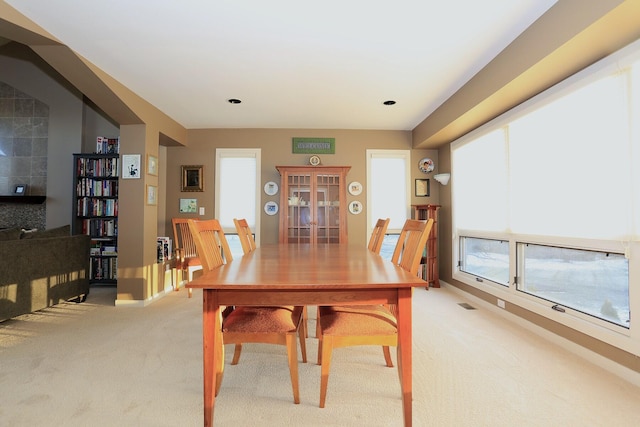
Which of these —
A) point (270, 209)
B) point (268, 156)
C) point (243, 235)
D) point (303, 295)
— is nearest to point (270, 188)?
point (270, 209)

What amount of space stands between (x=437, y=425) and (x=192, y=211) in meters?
4.29

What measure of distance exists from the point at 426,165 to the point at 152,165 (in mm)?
3864

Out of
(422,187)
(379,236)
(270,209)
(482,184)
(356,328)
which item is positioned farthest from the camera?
(422,187)

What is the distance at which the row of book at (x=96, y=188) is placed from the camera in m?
4.47

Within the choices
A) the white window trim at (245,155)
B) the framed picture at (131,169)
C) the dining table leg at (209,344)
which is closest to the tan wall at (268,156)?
the white window trim at (245,155)

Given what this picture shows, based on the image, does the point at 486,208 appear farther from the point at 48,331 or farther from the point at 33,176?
the point at 33,176

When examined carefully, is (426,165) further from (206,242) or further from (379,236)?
(206,242)

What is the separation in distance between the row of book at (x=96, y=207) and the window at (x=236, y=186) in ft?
4.73

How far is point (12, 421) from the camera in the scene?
152 centimetres

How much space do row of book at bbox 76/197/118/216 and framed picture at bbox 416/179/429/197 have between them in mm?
4511

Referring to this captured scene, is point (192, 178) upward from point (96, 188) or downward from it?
upward

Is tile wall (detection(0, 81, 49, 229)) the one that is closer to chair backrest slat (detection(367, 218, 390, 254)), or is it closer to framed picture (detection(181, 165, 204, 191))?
framed picture (detection(181, 165, 204, 191))

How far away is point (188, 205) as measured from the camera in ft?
15.7

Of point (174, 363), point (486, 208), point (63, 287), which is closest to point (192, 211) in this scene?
point (63, 287)
